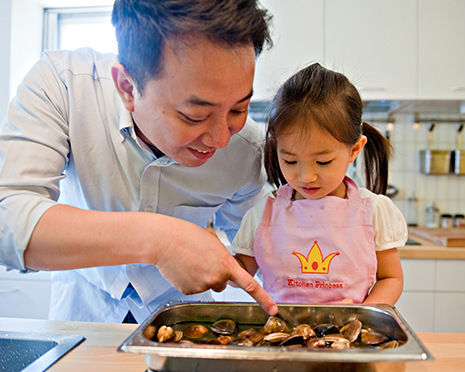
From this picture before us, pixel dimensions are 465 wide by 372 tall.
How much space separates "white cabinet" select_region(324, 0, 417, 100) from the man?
5.59 ft

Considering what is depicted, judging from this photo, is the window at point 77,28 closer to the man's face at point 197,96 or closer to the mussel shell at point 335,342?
the man's face at point 197,96

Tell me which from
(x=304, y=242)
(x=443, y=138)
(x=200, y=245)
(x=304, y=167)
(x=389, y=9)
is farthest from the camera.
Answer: (x=443, y=138)

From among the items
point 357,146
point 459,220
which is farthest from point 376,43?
point 357,146

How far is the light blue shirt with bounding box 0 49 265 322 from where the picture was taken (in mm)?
909

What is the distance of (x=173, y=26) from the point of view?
2.44ft

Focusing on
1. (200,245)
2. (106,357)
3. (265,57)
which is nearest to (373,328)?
(200,245)

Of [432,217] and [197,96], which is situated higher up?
[197,96]

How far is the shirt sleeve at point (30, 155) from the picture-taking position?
0.76 meters

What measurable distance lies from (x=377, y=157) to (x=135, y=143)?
0.67m

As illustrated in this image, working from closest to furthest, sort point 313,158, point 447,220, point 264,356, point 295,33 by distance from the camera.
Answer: point 264,356 → point 313,158 → point 295,33 → point 447,220

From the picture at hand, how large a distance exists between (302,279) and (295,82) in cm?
51

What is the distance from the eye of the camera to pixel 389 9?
260 centimetres

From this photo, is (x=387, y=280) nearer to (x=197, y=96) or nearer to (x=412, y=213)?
(x=197, y=96)

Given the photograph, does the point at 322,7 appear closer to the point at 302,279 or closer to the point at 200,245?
the point at 302,279
